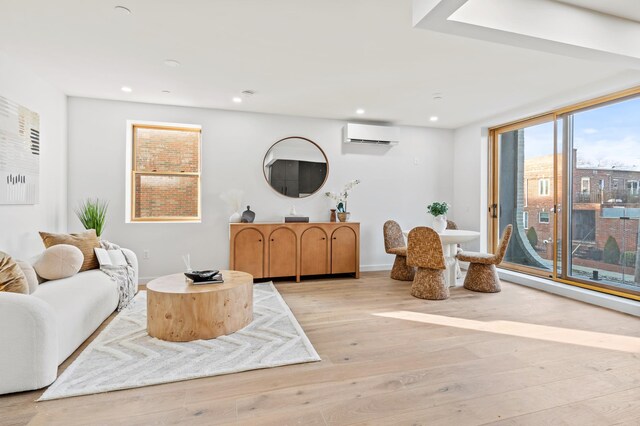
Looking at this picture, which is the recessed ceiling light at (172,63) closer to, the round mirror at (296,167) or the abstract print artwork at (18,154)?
the abstract print artwork at (18,154)

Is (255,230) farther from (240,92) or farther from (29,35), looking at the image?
(29,35)

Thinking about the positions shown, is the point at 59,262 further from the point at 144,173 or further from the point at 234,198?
the point at 234,198

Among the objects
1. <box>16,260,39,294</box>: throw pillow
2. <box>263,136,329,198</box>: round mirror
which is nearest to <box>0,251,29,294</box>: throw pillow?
<box>16,260,39,294</box>: throw pillow

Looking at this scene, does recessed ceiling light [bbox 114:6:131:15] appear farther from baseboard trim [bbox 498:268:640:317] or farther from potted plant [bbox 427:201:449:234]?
baseboard trim [bbox 498:268:640:317]

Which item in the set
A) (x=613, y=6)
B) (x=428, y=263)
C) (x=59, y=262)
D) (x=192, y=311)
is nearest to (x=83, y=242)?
(x=59, y=262)

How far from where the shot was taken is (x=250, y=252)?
176 inches

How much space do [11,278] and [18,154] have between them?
1.60 meters

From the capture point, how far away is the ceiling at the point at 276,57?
2.35 metres

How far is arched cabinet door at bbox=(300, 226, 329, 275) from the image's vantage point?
4.68 m

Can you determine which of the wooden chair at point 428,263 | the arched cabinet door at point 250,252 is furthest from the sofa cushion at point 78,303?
the wooden chair at point 428,263

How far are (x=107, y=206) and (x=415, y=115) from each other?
450 centimetres

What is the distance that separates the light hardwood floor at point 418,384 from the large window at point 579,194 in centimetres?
88

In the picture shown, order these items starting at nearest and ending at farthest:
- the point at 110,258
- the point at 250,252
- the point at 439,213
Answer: the point at 110,258 → the point at 439,213 → the point at 250,252

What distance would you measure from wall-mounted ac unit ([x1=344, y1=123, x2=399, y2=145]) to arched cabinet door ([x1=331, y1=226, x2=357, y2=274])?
1399 mm
